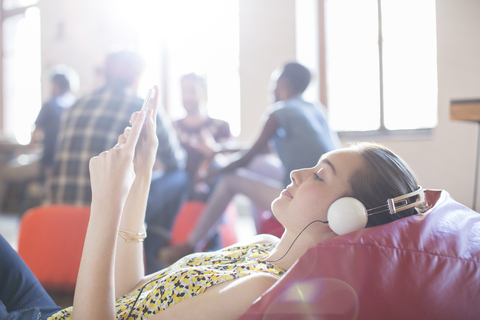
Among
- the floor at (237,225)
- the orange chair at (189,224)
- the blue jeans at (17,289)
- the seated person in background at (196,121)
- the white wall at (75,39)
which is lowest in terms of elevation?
the floor at (237,225)

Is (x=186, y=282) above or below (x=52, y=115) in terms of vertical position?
below

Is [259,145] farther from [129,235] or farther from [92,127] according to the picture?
[129,235]

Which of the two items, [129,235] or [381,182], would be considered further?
[129,235]

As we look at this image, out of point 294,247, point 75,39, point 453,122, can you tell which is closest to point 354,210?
point 294,247

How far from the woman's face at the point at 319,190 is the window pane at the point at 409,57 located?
8.9 inches

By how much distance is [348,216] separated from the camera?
2.11ft

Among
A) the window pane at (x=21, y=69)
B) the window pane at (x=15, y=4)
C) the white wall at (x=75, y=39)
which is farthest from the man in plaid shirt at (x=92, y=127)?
the window pane at (x=15, y=4)

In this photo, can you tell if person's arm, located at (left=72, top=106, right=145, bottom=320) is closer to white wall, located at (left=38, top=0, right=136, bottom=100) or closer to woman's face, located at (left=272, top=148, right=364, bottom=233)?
woman's face, located at (left=272, top=148, right=364, bottom=233)

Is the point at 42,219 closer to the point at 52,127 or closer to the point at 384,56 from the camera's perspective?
the point at 384,56

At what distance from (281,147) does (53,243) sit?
1.01 metres

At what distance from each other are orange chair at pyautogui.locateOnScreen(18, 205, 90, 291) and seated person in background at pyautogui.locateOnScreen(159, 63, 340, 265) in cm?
56

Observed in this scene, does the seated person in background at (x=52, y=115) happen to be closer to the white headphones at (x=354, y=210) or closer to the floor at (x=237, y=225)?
the floor at (x=237, y=225)

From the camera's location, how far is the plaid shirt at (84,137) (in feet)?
5.33

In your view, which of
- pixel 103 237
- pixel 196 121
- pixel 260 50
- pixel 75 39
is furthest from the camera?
pixel 75 39
